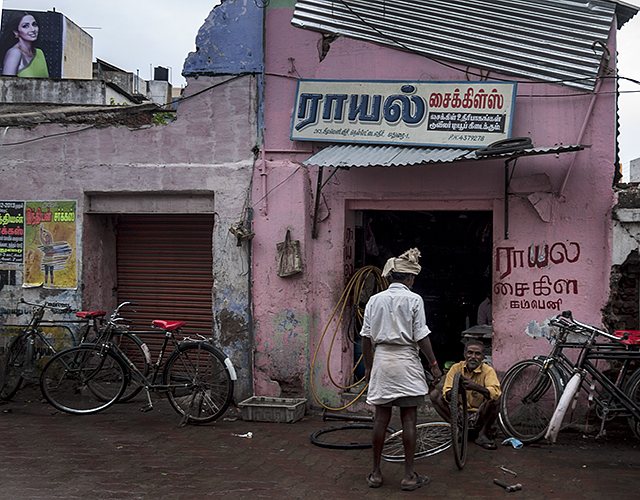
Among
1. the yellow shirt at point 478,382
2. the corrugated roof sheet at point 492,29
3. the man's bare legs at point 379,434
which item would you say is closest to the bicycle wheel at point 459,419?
the yellow shirt at point 478,382

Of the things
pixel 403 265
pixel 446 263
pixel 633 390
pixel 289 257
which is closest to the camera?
pixel 403 265

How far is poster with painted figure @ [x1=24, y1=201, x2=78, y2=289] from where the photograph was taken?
838 centimetres

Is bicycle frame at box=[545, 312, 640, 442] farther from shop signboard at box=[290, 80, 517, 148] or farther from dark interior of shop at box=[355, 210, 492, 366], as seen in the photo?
dark interior of shop at box=[355, 210, 492, 366]

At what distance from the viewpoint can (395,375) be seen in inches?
200

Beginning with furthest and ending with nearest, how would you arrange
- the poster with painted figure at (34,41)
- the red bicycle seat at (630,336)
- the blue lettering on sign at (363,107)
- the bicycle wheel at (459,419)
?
the poster with painted figure at (34,41) → the blue lettering on sign at (363,107) → the red bicycle seat at (630,336) → the bicycle wheel at (459,419)

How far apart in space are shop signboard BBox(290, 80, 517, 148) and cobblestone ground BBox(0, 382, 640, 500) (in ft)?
10.7

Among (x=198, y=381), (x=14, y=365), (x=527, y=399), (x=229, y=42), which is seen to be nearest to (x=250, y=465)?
(x=198, y=381)

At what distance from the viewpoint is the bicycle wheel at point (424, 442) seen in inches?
223

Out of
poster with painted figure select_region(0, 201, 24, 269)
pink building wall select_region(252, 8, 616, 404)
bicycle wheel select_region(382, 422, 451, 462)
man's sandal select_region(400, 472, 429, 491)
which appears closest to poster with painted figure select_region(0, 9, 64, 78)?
poster with painted figure select_region(0, 201, 24, 269)

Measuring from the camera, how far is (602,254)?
22.1ft

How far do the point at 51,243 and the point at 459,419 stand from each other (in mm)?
5771

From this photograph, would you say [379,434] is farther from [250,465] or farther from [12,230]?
[12,230]

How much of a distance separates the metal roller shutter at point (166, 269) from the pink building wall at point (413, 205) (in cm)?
116

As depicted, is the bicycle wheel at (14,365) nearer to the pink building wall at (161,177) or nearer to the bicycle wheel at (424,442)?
the pink building wall at (161,177)
